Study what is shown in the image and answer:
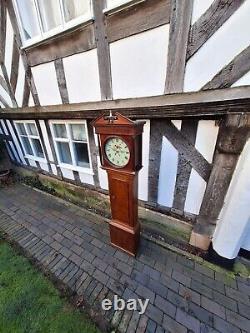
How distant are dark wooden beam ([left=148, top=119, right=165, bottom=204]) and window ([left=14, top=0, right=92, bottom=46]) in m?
1.84

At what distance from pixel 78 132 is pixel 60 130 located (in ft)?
1.97

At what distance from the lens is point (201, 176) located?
8.36ft

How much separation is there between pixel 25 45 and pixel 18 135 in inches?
107

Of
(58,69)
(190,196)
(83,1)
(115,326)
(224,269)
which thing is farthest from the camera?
(58,69)

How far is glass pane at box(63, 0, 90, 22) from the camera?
2.45 meters

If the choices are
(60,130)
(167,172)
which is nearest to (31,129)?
(60,130)

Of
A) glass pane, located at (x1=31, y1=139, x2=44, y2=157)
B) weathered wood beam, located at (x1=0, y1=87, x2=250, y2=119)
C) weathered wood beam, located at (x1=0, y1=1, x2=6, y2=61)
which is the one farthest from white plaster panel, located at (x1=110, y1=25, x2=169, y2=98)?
glass pane, located at (x1=31, y1=139, x2=44, y2=157)

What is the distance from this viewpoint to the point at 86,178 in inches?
158

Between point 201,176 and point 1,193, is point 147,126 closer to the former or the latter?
point 201,176

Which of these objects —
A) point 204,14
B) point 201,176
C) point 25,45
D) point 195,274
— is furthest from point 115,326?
point 25,45

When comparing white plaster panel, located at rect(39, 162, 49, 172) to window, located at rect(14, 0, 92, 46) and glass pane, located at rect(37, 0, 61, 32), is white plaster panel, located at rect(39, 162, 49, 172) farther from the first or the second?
glass pane, located at rect(37, 0, 61, 32)

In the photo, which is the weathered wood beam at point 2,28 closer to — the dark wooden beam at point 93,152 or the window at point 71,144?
the window at point 71,144

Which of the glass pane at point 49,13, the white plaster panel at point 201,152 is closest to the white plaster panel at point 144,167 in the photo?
the white plaster panel at point 201,152

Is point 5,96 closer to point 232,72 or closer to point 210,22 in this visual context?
point 210,22
